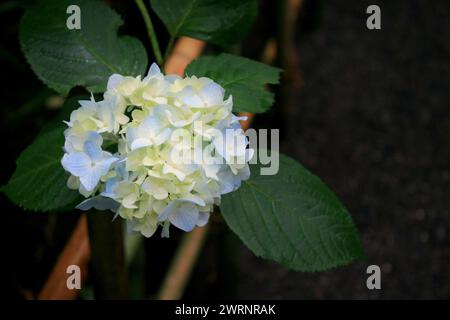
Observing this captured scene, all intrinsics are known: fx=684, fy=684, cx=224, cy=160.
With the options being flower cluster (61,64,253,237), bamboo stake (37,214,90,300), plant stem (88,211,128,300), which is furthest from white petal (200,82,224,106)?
bamboo stake (37,214,90,300)

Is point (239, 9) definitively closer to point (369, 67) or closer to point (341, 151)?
point (341, 151)

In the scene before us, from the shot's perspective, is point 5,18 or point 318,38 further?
point 318,38

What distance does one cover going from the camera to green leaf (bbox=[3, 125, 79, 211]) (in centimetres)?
85

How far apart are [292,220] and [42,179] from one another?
0.33 metres

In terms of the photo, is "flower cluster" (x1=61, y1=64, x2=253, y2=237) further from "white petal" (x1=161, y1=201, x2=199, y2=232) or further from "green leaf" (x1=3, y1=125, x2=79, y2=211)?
"green leaf" (x1=3, y1=125, x2=79, y2=211)

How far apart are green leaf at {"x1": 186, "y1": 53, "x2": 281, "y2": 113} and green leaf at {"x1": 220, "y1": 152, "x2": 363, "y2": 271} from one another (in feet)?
0.30

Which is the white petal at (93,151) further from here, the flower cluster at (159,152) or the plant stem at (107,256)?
the plant stem at (107,256)

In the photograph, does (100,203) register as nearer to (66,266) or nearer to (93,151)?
(93,151)

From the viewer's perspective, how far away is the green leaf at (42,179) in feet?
2.80

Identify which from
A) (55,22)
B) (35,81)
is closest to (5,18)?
(35,81)

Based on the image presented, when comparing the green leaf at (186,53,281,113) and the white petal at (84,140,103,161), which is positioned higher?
the green leaf at (186,53,281,113)

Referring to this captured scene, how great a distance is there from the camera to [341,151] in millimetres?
2512

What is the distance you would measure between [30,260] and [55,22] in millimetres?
962

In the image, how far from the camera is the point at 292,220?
2.96ft
